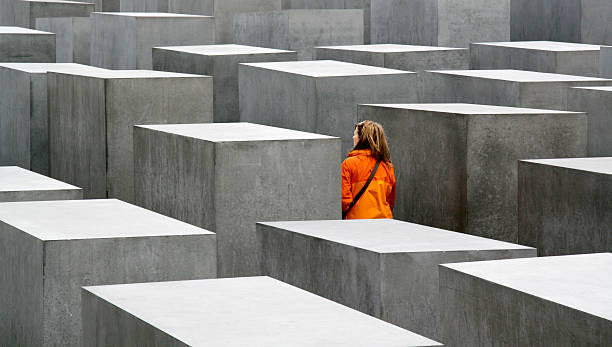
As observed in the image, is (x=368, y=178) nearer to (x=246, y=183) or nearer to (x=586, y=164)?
(x=246, y=183)

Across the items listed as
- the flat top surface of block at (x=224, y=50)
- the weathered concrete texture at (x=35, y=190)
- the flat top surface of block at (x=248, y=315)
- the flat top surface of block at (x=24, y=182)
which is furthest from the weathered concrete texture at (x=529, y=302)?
the flat top surface of block at (x=224, y=50)

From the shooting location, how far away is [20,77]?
12.5m

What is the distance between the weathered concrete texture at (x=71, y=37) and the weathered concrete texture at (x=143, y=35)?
93.5 inches

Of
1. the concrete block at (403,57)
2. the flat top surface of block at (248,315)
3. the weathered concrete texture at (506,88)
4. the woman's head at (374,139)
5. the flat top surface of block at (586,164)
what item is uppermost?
the concrete block at (403,57)

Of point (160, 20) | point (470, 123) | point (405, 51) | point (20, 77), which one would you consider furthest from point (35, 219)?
point (160, 20)

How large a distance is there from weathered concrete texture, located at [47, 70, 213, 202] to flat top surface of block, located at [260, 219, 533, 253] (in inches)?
145

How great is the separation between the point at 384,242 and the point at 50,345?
204cm

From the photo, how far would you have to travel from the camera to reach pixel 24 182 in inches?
335

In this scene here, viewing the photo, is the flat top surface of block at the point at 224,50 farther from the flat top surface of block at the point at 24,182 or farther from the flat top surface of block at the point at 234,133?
the flat top surface of block at the point at 24,182

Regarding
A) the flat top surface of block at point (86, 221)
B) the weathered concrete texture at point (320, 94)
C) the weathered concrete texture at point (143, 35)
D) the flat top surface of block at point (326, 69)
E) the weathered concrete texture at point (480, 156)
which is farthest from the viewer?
the weathered concrete texture at point (143, 35)

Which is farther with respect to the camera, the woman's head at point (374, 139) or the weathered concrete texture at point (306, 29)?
the weathered concrete texture at point (306, 29)

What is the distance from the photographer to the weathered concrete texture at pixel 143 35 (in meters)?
17.0

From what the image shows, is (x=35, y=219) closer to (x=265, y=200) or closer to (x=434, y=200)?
(x=265, y=200)

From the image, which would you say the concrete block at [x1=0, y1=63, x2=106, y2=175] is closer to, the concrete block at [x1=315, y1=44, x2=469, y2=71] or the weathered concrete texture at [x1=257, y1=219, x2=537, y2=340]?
the concrete block at [x1=315, y1=44, x2=469, y2=71]
